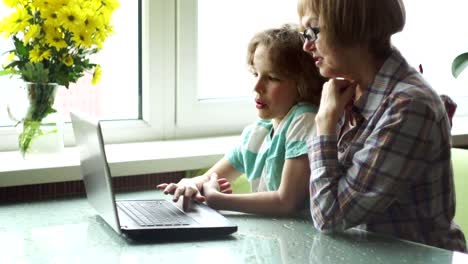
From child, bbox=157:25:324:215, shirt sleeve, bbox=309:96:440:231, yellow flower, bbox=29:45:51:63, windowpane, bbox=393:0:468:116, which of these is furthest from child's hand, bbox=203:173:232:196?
windowpane, bbox=393:0:468:116

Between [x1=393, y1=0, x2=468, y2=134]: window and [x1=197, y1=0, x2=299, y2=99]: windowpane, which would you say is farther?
[x1=393, y1=0, x2=468, y2=134]: window

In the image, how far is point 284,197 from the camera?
5.93ft

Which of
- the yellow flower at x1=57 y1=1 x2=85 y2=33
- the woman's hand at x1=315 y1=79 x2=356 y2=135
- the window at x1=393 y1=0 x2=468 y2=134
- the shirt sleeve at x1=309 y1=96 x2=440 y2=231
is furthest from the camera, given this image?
the window at x1=393 y1=0 x2=468 y2=134

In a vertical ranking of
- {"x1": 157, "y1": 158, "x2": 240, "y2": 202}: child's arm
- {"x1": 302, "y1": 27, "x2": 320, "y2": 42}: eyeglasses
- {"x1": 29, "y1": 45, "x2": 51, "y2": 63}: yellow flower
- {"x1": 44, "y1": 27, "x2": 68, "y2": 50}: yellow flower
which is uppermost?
{"x1": 302, "y1": 27, "x2": 320, "y2": 42}: eyeglasses

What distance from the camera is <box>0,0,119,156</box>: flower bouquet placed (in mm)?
2062

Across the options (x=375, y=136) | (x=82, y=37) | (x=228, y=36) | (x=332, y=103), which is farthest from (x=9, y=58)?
(x=375, y=136)

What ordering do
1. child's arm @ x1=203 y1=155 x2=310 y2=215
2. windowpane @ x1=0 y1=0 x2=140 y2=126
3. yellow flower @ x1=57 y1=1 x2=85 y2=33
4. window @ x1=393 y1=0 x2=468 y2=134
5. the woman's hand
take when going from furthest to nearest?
window @ x1=393 y1=0 x2=468 y2=134 → windowpane @ x1=0 y1=0 x2=140 y2=126 → yellow flower @ x1=57 y1=1 x2=85 y2=33 → child's arm @ x1=203 y1=155 x2=310 y2=215 → the woman's hand

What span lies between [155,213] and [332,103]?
41 centimetres

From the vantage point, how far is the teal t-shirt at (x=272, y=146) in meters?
1.85

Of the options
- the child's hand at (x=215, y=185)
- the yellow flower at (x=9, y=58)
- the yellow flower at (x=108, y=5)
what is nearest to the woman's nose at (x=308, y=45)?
the child's hand at (x=215, y=185)

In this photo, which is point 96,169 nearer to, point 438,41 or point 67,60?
point 67,60

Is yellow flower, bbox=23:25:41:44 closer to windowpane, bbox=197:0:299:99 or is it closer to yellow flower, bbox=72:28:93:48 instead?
yellow flower, bbox=72:28:93:48

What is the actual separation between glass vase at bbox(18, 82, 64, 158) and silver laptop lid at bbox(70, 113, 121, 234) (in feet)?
1.02

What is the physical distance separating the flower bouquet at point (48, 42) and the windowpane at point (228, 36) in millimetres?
516
